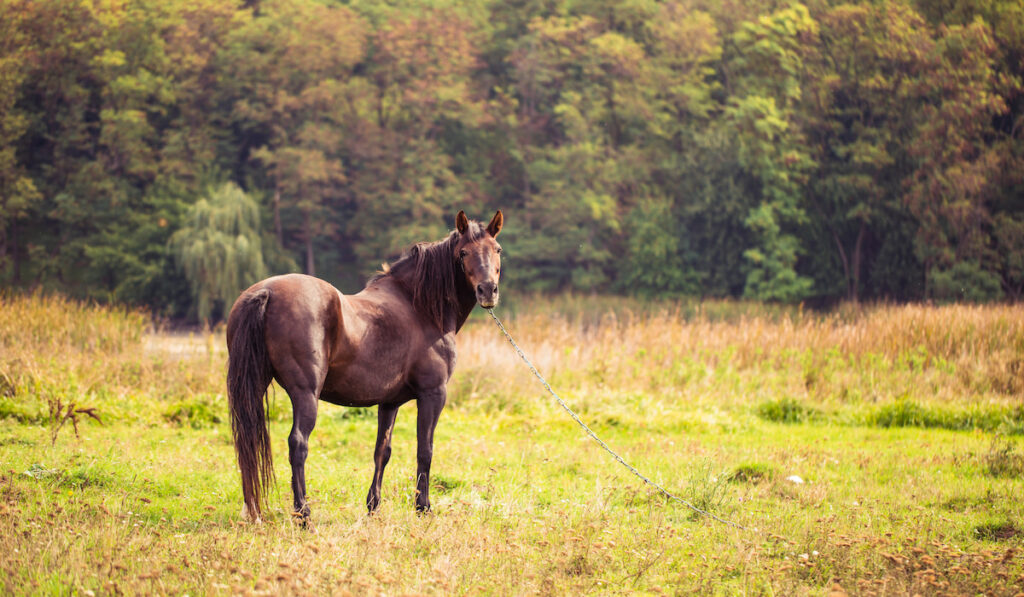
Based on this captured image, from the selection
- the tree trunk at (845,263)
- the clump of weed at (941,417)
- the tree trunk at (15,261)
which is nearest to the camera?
the clump of weed at (941,417)

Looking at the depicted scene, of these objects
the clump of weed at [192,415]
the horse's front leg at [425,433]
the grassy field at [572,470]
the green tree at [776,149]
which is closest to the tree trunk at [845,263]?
the green tree at [776,149]

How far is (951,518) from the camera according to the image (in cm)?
620

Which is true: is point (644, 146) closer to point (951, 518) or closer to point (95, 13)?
point (95, 13)

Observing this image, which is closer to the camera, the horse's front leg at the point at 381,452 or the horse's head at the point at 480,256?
the horse's head at the point at 480,256

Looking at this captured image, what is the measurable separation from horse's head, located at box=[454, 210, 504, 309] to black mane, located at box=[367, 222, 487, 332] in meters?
0.02

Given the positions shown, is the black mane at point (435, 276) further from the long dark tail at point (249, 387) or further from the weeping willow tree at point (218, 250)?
the weeping willow tree at point (218, 250)

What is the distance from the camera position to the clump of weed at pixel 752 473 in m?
7.42

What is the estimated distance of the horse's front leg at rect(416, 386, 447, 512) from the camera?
222 inches

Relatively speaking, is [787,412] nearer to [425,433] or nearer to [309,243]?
[425,433]

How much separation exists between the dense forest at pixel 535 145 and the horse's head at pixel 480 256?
1117 inches

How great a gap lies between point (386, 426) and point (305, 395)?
0.91m

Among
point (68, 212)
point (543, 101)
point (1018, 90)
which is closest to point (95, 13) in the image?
point (68, 212)

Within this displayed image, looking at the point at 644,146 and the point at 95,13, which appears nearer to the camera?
the point at 95,13

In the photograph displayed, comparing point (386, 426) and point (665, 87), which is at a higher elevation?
point (665, 87)
